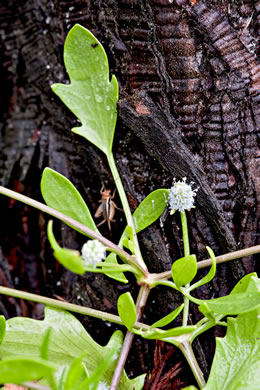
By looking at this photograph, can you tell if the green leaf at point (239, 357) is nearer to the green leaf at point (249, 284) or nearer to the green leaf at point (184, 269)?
the green leaf at point (249, 284)

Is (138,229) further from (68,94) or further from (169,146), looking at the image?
(68,94)

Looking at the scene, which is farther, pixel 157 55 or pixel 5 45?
pixel 5 45

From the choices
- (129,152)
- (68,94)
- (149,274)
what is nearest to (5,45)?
(68,94)

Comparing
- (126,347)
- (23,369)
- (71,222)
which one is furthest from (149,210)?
(23,369)

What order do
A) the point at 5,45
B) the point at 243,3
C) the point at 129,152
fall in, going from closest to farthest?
1. the point at 243,3
2. the point at 129,152
3. the point at 5,45

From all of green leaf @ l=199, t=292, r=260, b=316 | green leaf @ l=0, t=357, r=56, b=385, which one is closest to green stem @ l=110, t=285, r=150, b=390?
green leaf @ l=199, t=292, r=260, b=316
